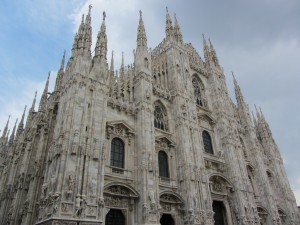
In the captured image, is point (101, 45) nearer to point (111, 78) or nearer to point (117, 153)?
point (111, 78)

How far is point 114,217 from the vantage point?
17.9 m

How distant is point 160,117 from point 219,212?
36.2 ft

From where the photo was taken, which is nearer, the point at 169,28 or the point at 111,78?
the point at 111,78

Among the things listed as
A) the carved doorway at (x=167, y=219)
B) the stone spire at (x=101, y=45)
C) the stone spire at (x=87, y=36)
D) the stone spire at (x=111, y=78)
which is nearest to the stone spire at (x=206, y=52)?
the stone spire at (x=111, y=78)

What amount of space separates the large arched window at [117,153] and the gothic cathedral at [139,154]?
0.27 ft

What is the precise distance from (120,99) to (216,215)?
1447cm

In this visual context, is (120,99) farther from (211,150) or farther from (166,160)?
(211,150)

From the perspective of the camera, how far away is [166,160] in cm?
2369

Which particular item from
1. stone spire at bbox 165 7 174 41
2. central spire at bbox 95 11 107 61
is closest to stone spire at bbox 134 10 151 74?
central spire at bbox 95 11 107 61

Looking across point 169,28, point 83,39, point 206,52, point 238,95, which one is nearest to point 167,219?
point 83,39

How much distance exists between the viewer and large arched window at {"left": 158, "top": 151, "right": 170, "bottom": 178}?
74.8 ft

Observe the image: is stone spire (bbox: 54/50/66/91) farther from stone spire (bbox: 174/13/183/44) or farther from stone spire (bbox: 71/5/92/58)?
stone spire (bbox: 174/13/183/44)

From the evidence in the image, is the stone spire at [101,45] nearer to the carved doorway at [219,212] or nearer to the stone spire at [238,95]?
the carved doorway at [219,212]

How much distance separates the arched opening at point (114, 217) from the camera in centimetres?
1753
